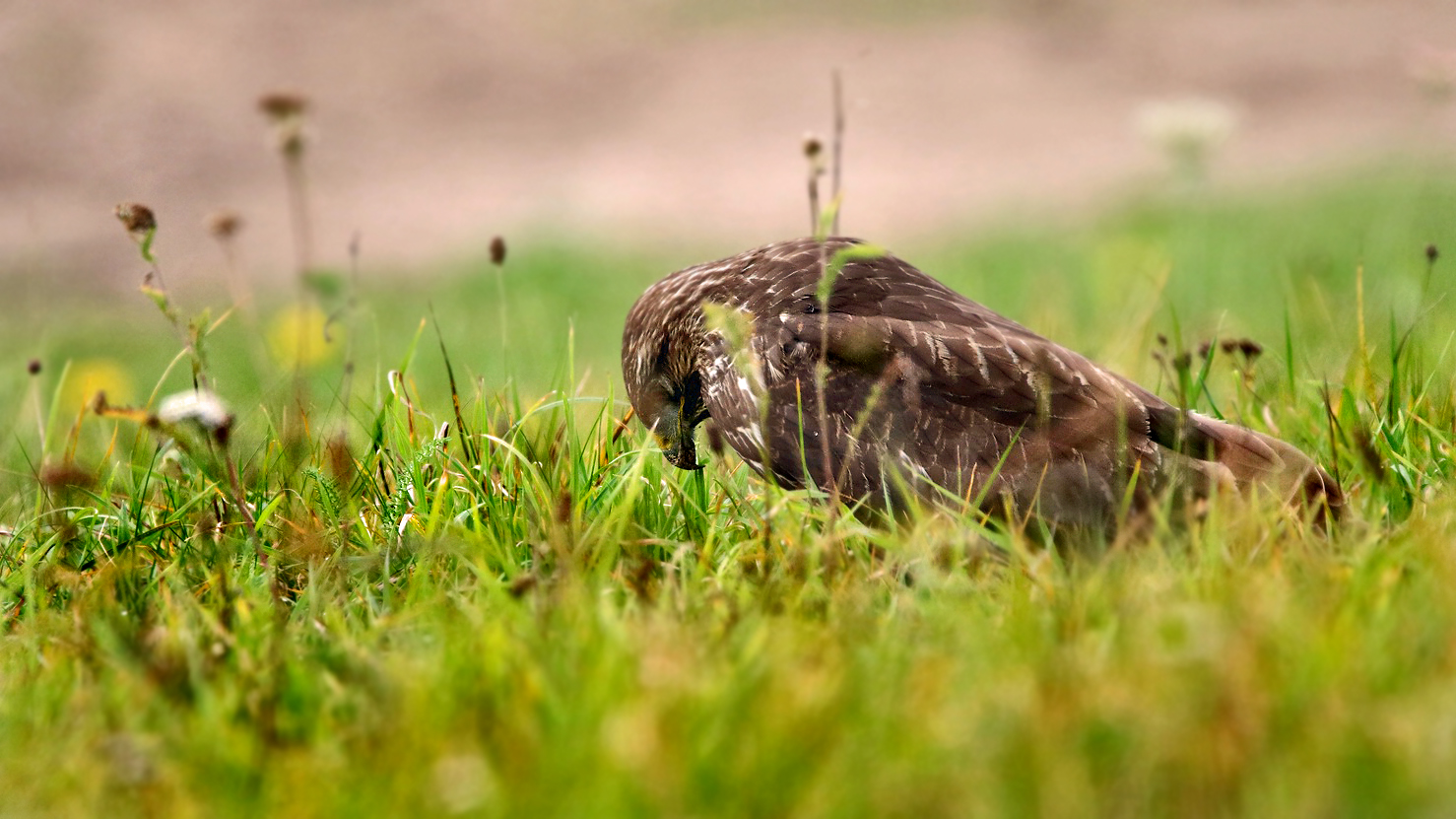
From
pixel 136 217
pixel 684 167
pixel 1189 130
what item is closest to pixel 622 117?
pixel 684 167

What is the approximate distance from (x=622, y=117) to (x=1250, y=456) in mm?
14413

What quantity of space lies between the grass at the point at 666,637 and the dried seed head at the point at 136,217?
434 millimetres

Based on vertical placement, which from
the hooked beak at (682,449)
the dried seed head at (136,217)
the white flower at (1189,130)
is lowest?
the hooked beak at (682,449)

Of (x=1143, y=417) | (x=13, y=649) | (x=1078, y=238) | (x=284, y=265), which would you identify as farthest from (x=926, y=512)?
(x=284, y=265)

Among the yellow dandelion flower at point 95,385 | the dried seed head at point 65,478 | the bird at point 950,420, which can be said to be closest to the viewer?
the bird at point 950,420

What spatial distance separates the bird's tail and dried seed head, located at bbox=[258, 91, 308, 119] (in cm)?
206

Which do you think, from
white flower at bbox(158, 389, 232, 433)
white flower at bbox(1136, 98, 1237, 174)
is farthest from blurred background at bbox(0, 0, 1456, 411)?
white flower at bbox(158, 389, 232, 433)

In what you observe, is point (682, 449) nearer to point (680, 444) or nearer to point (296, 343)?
point (680, 444)

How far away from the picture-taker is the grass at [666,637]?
1.63 m

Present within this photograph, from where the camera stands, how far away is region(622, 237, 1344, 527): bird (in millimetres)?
2678

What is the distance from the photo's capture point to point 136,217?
2561mm

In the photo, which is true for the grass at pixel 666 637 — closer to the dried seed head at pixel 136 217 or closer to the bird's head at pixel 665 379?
the bird's head at pixel 665 379

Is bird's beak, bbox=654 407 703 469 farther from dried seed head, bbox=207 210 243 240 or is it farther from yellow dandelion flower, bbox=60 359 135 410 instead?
yellow dandelion flower, bbox=60 359 135 410

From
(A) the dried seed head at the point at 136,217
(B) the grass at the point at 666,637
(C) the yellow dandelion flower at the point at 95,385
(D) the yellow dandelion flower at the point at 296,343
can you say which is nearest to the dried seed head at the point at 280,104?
(A) the dried seed head at the point at 136,217
